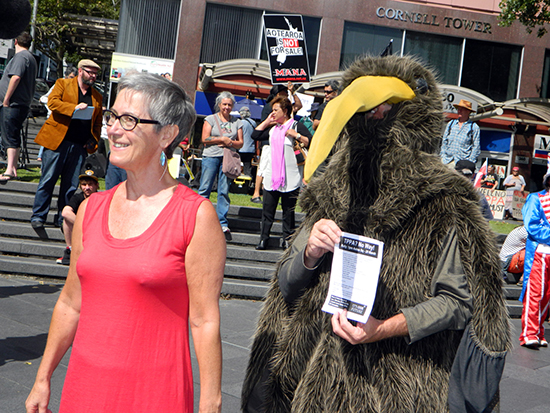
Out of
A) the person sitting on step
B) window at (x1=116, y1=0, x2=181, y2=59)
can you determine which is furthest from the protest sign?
window at (x1=116, y1=0, x2=181, y2=59)

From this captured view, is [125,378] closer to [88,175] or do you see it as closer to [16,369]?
[16,369]

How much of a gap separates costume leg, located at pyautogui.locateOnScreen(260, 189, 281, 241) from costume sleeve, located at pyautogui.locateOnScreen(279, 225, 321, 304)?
538 centimetres

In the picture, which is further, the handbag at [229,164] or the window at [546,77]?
the window at [546,77]

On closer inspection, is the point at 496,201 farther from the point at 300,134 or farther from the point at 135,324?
the point at 135,324

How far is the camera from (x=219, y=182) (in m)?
8.16

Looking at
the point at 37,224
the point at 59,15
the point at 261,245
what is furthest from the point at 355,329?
the point at 59,15

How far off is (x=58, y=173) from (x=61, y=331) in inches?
226

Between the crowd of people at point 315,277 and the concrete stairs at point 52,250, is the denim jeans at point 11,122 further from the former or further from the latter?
the crowd of people at point 315,277

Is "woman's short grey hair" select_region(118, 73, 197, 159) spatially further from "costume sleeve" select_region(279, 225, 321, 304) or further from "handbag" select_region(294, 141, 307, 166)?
"handbag" select_region(294, 141, 307, 166)

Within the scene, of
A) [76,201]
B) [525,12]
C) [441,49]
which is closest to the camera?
[76,201]

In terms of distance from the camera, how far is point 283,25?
11906mm

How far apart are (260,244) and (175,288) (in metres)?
6.04

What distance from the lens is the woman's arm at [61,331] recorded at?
2098 millimetres

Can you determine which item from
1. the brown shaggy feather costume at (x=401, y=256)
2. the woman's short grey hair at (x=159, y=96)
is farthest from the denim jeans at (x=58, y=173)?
the brown shaggy feather costume at (x=401, y=256)
